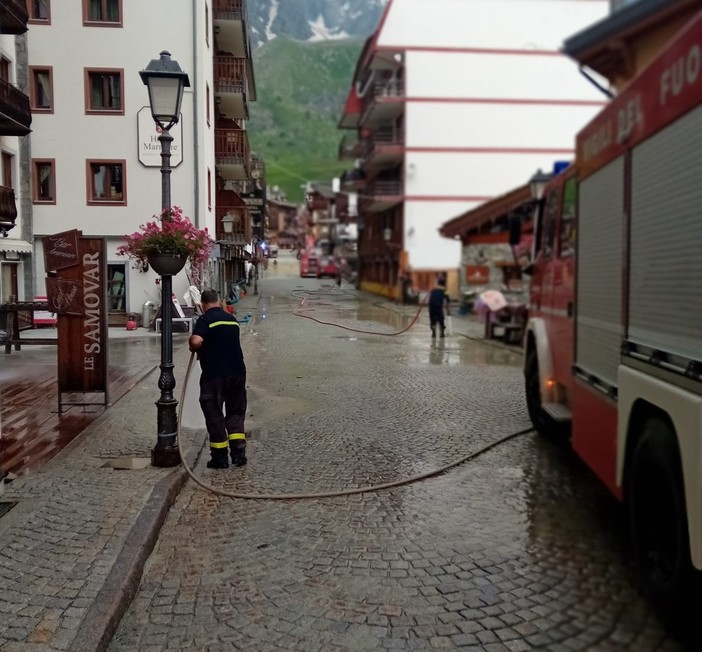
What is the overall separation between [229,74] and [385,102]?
12307 mm

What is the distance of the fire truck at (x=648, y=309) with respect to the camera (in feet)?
11.3

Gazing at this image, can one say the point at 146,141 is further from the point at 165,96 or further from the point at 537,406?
the point at 537,406

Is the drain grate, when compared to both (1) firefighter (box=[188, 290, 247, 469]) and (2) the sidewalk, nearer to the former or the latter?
(2) the sidewalk

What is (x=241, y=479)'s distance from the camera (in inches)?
265

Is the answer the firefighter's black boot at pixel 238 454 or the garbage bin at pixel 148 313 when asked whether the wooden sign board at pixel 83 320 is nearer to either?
the firefighter's black boot at pixel 238 454

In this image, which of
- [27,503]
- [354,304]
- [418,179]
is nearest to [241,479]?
[27,503]

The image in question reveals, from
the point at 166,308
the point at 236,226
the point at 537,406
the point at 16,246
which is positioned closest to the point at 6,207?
the point at 16,246

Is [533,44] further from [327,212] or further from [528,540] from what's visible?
[327,212]

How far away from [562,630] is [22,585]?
114 inches

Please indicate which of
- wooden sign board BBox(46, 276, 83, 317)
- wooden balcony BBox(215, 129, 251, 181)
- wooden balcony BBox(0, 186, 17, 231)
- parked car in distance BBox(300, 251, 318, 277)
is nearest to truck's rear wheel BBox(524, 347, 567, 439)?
wooden sign board BBox(46, 276, 83, 317)

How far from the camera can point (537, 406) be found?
27.3 ft

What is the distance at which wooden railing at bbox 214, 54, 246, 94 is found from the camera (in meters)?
29.4

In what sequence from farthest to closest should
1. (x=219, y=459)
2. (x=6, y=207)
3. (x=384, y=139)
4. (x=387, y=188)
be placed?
1. (x=384, y=139)
2. (x=387, y=188)
3. (x=6, y=207)
4. (x=219, y=459)

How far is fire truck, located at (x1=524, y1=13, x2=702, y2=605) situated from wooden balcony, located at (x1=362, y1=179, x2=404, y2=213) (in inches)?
1390
